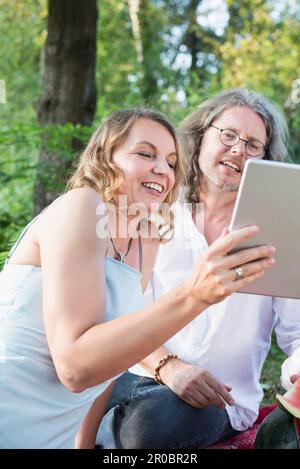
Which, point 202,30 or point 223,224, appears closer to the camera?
point 223,224

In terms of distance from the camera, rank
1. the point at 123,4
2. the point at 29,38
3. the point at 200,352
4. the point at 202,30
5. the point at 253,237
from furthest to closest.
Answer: the point at 202,30
the point at 123,4
the point at 29,38
the point at 200,352
the point at 253,237

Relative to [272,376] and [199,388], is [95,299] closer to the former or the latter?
[199,388]

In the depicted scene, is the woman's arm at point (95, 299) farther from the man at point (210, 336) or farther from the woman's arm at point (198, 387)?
the woman's arm at point (198, 387)

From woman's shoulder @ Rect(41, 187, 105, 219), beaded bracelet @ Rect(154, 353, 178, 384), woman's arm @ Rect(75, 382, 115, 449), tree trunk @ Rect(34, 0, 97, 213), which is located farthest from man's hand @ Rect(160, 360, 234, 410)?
tree trunk @ Rect(34, 0, 97, 213)

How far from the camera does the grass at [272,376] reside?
4.20m

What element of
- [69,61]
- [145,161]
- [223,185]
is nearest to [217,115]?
[223,185]

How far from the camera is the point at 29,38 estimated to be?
11.6m

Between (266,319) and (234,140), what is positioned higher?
(234,140)

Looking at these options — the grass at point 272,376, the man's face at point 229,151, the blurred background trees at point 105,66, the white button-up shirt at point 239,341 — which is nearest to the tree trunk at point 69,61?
the blurred background trees at point 105,66

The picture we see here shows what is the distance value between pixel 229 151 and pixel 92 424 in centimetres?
140

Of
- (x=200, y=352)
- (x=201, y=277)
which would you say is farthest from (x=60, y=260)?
(x=200, y=352)

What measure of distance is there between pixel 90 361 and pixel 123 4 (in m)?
13.6

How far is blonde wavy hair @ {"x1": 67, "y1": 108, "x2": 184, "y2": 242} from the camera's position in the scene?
2166 millimetres

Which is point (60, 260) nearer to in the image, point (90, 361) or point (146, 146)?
point (90, 361)
